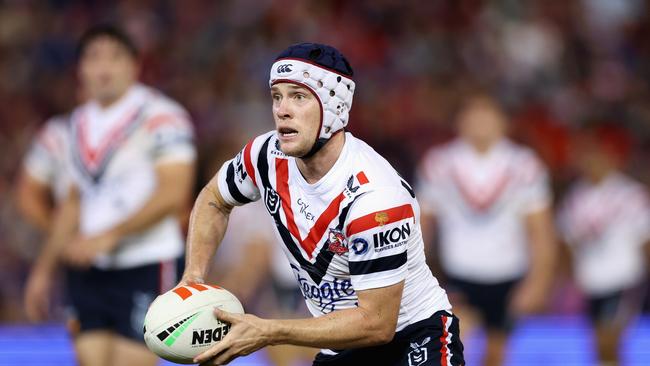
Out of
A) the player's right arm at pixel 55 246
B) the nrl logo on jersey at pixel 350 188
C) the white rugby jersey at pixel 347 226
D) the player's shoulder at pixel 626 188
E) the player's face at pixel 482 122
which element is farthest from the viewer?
the player's shoulder at pixel 626 188

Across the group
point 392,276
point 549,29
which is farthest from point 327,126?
point 549,29

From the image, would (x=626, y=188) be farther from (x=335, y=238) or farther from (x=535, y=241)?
(x=335, y=238)

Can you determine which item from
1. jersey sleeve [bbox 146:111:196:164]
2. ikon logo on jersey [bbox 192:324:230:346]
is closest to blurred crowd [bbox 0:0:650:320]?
jersey sleeve [bbox 146:111:196:164]

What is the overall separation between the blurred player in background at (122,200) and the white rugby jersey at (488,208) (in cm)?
303

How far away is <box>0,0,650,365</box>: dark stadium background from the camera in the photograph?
537 inches

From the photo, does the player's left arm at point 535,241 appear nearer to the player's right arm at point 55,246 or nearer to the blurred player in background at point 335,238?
the player's right arm at point 55,246

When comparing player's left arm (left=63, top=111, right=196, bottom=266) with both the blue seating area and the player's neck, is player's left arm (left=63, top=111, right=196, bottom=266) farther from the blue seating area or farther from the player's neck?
the blue seating area

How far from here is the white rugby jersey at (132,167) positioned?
7.04m

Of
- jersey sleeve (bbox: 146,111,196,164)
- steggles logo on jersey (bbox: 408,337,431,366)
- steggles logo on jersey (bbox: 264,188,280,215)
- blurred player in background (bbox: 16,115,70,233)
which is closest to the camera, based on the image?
steggles logo on jersey (bbox: 408,337,431,366)

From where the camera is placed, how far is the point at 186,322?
459cm

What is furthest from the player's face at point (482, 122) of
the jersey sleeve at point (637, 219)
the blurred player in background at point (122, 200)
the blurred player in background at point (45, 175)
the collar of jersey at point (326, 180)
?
the collar of jersey at point (326, 180)

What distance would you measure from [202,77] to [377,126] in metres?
2.50

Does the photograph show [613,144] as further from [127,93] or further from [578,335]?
[127,93]

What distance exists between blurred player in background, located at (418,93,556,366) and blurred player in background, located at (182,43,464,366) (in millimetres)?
4336
